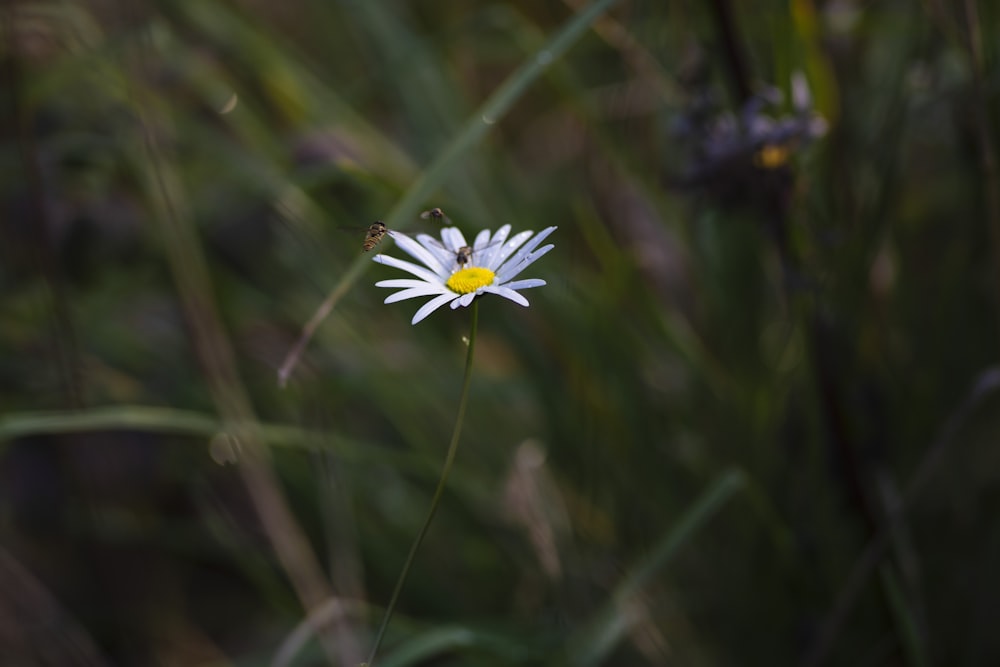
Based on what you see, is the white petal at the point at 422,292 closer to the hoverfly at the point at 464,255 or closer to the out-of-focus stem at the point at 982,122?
the hoverfly at the point at 464,255

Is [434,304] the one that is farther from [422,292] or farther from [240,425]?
[240,425]

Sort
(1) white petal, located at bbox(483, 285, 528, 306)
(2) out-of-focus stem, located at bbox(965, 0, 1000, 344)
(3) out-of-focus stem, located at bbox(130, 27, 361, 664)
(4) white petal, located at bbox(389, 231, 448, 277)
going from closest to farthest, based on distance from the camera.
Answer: (1) white petal, located at bbox(483, 285, 528, 306) → (4) white petal, located at bbox(389, 231, 448, 277) → (2) out-of-focus stem, located at bbox(965, 0, 1000, 344) → (3) out-of-focus stem, located at bbox(130, 27, 361, 664)

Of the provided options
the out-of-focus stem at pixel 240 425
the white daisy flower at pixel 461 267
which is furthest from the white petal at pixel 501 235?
the out-of-focus stem at pixel 240 425

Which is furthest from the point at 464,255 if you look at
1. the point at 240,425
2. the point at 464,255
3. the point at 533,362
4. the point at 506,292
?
the point at 533,362

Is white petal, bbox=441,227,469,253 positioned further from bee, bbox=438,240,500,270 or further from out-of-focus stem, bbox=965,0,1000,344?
out-of-focus stem, bbox=965,0,1000,344

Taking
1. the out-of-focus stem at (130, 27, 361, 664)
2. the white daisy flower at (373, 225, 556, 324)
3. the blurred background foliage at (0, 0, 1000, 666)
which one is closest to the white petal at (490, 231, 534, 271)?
the white daisy flower at (373, 225, 556, 324)

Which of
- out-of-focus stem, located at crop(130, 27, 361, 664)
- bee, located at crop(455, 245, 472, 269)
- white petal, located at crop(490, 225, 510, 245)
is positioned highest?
out-of-focus stem, located at crop(130, 27, 361, 664)
